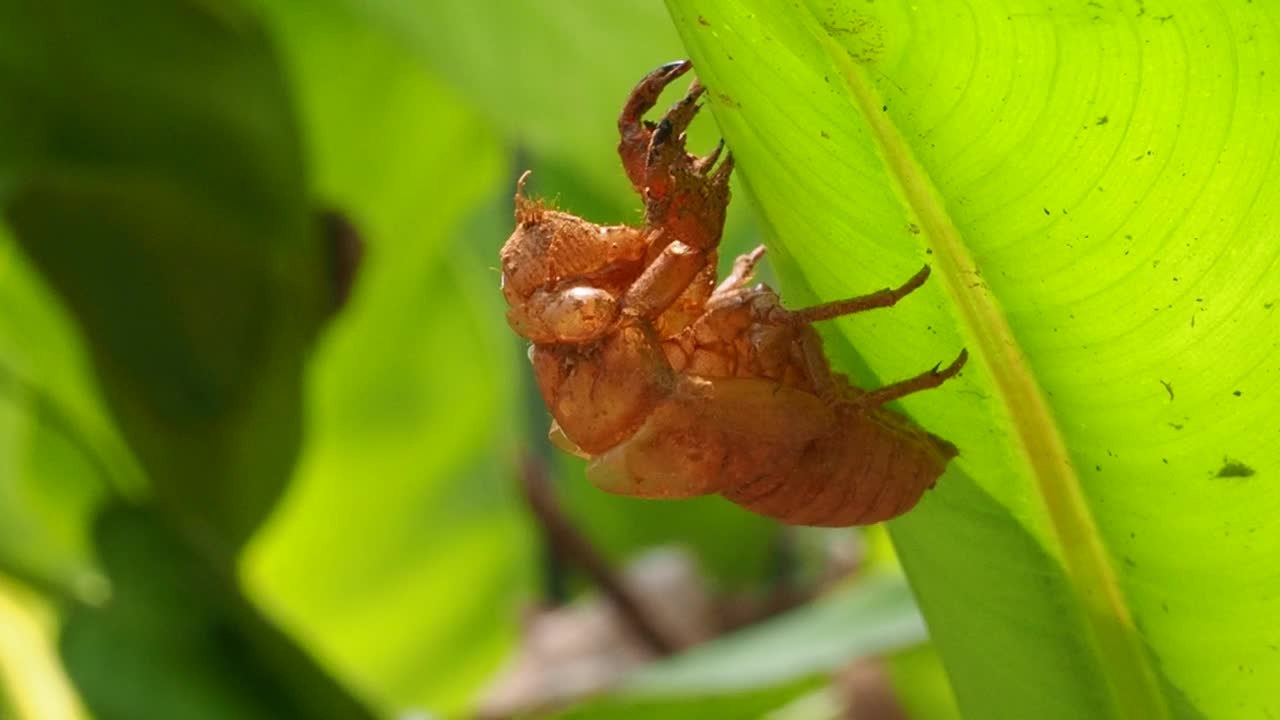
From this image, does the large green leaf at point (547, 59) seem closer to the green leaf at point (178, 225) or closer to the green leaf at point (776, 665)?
the green leaf at point (178, 225)

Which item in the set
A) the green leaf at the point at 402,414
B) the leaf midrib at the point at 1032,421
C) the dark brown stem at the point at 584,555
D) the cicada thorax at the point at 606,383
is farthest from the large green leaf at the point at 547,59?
the dark brown stem at the point at 584,555

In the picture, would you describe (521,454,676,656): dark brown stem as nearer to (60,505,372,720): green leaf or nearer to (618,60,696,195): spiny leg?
(60,505,372,720): green leaf

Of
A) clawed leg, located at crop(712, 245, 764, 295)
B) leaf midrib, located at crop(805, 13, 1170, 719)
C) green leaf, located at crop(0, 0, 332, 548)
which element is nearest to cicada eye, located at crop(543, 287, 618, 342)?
clawed leg, located at crop(712, 245, 764, 295)

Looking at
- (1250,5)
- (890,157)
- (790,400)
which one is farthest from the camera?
(790,400)

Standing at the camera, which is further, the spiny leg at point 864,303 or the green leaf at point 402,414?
the green leaf at point 402,414

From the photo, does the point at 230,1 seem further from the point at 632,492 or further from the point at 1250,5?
the point at 1250,5

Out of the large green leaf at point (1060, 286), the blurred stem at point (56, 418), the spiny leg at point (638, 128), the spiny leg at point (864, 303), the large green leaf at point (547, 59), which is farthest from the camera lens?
the blurred stem at point (56, 418)

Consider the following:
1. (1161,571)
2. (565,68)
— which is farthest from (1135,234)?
(565,68)
